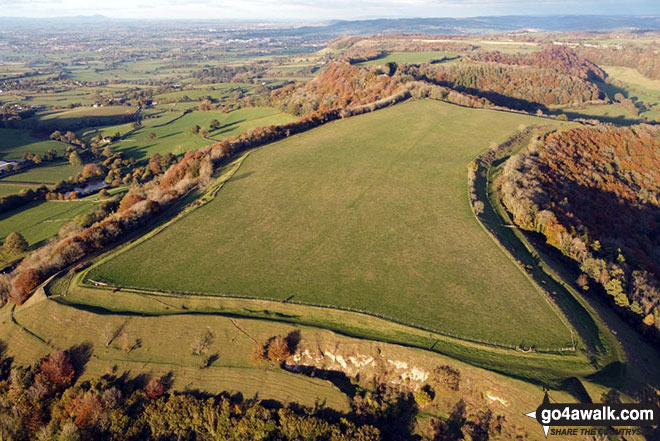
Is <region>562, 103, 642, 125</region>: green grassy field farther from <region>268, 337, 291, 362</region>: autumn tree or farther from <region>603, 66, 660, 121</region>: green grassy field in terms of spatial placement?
<region>268, 337, 291, 362</region>: autumn tree

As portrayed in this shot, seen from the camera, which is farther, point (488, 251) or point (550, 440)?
point (488, 251)

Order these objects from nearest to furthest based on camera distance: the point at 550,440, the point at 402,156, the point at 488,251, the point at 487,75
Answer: the point at 550,440 < the point at 488,251 < the point at 402,156 < the point at 487,75

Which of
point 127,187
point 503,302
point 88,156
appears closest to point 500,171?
point 503,302

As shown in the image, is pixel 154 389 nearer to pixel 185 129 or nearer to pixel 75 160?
pixel 75 160

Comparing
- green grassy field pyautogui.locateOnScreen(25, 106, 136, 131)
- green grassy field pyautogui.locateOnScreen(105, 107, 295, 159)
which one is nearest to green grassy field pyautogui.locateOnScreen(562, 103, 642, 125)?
green grassy field pyautogui.locateOnScreen(105, 107, 295, 159)

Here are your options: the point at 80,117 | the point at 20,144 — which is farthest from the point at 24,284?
the point at 80,117

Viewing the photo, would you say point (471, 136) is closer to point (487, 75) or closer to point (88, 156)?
point (487, 75)
